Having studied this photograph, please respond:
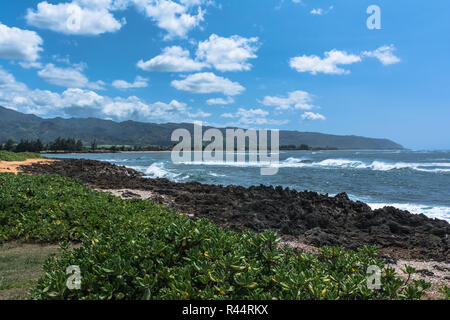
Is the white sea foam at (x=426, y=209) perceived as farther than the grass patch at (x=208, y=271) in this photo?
Yes

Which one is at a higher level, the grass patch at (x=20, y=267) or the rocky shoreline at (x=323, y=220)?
the grass patch at (x=20, y=267)

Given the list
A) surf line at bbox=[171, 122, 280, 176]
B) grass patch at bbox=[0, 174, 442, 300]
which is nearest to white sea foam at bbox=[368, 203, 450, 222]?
surf line at bbox=[171, 122, 280, 176]

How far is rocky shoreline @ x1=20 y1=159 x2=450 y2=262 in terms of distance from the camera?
7703 millimetres

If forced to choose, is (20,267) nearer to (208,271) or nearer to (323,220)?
(208,271)

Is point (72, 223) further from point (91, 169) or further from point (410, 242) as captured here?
point (91, 169)

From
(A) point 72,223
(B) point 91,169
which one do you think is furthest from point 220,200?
(B) point 91,169

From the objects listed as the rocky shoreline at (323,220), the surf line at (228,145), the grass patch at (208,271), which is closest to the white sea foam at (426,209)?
the rocky shoreline at (323,220)

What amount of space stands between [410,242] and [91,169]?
909 inches

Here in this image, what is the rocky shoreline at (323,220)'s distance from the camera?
770 centimetres

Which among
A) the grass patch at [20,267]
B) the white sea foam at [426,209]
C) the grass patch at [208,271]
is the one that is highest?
the grass patch at [208,271]

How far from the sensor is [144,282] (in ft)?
8.74

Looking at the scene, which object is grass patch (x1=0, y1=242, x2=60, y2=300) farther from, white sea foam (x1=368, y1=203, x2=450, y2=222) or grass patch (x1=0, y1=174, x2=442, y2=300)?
white sea foam (x1=368, y1=203, x2=450, y2=222)

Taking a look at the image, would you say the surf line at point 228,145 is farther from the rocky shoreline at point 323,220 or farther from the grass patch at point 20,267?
the grass patch at point 20,267
